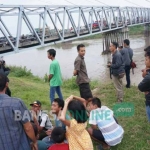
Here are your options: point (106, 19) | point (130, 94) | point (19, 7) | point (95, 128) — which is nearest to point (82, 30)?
point (106, 19)

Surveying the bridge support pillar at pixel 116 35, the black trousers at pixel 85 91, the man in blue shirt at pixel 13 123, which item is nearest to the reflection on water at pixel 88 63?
the bridge support pillar at pixel 116 35

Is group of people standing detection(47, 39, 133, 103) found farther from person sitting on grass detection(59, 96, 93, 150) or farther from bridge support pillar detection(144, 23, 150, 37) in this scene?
bridge support pillar detection(144, 23, 150, 37)

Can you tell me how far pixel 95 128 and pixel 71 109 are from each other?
2.61 ft

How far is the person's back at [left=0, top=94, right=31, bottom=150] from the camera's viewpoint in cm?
189

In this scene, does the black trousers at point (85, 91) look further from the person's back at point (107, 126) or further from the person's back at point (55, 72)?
the person's back at point (107, 126)

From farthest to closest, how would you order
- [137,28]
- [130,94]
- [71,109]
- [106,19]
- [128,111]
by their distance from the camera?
[137,28] → [106,19] → [130,94] → [128,111] → [71,109]

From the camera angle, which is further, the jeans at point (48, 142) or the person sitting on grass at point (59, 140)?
the jeans at point (48, 142)

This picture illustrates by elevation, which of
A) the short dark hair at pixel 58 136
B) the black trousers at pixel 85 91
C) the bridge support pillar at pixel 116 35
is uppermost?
the short dark hair at pixel 58 136

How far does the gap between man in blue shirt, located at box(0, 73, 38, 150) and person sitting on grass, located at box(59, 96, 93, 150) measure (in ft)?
1.74

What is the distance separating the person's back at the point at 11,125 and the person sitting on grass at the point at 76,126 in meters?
0.56

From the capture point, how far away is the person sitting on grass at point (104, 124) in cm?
299

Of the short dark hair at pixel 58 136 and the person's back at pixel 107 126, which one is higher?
the short dark hair at pixel 58 136

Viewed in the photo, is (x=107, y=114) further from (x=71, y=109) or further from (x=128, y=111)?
(x=128, y=111)

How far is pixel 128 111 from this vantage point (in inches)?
168
